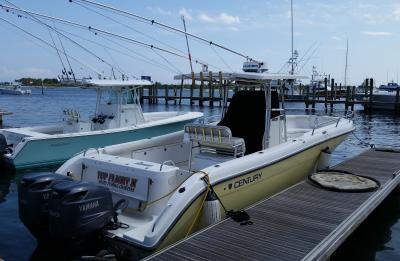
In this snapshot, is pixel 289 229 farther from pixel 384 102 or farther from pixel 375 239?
pixel 384 102

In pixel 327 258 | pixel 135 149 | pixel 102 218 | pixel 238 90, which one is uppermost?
pixel 238 90

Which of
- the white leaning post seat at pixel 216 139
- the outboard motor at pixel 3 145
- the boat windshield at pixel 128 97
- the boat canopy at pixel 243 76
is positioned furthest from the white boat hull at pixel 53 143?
the white leaning post seat at pixel 216 139

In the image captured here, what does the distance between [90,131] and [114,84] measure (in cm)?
167

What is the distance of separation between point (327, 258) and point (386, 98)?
108ft

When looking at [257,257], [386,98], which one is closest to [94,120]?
[257,257]

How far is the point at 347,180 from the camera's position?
7.93 m

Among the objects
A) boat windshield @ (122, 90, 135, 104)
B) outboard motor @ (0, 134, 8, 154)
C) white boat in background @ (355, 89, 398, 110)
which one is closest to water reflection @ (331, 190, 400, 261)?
boat windshield @ (122, 90, 135, 104)

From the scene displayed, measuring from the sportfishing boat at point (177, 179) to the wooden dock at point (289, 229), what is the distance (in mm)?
291

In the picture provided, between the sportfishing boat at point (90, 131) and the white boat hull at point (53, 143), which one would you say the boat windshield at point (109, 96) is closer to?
the sportfishing boat at point (90, 131)

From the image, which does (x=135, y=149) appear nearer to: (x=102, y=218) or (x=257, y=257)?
(x=102, y=218)

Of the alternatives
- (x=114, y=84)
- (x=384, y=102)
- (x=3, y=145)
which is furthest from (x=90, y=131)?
(x=384, y=102)

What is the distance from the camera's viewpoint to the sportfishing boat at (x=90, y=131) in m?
11.5

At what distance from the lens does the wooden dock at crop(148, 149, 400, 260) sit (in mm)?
4727

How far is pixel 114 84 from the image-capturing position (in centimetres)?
1334
